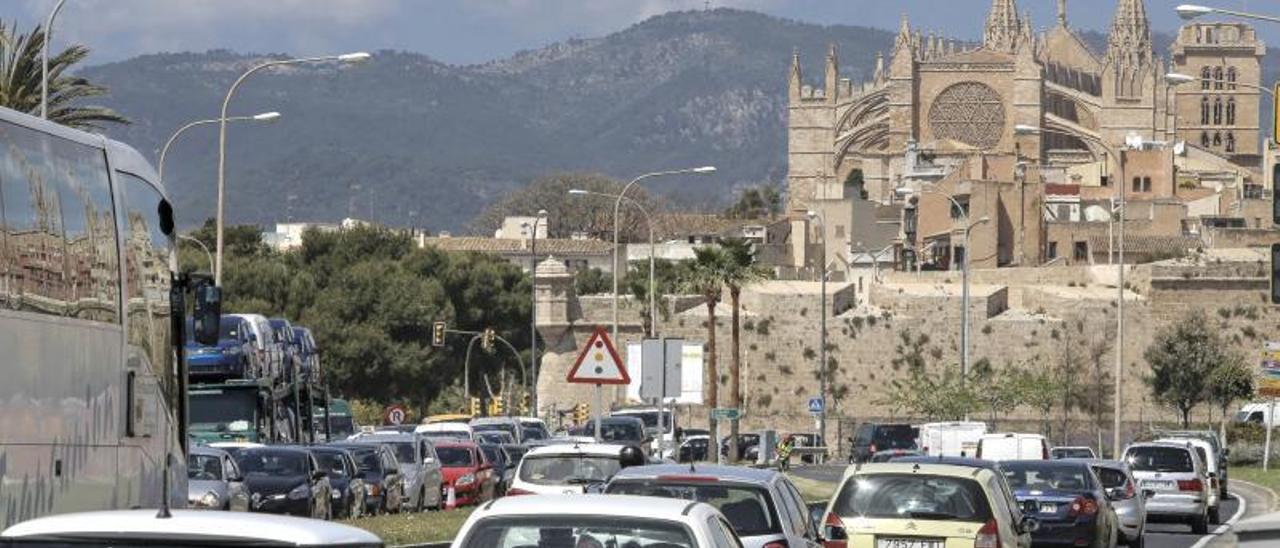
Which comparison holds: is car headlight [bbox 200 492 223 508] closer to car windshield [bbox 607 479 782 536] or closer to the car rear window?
the car rear window

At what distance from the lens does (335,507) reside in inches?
1267

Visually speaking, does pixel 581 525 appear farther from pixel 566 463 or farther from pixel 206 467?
pixel 206 467

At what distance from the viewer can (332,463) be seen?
33188mm

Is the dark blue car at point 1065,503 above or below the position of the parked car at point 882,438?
above

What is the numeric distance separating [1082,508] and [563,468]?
16.6 feet

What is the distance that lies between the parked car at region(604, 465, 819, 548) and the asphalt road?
5.36 metres

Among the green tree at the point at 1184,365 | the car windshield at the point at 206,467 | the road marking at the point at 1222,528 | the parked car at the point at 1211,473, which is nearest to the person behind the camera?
the car windshield at the point at 206,467

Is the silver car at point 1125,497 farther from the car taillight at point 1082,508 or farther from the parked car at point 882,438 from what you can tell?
the parked car at point 882,438

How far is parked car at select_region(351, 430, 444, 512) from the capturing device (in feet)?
123

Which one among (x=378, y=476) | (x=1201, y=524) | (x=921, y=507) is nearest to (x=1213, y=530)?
(x=1201, y=524)

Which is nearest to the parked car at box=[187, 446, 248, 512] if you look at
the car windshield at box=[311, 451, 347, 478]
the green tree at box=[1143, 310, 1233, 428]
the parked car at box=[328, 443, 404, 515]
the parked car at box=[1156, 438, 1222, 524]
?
the car windshield at box=[311, 451, 347, 478]

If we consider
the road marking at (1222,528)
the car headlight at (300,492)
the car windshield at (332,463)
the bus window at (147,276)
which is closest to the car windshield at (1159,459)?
the road marking at (1222,528)

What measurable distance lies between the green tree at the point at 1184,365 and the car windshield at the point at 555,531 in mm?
83907

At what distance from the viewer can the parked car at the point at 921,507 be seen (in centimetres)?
1991
